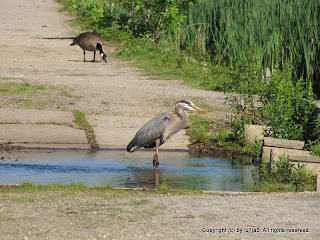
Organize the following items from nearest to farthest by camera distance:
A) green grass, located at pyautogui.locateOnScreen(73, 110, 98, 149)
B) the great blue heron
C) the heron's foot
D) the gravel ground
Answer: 1. the gravel ground
2. the heron's foot
3. the great blue heron
4. green grass, located at pyautogui.locateOnScreen(73, 110, 98, 149)

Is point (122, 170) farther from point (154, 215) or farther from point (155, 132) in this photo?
point (154, 215)

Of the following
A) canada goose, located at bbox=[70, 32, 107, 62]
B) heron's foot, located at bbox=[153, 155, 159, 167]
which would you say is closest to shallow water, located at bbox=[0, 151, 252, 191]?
heron's foot, located at bbox=[153, 155, 159, 167]

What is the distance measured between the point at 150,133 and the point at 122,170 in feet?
2.77

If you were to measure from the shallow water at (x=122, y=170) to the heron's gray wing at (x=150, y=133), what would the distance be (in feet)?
0.82

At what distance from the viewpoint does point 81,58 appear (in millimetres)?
19891

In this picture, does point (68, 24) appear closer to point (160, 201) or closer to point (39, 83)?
point (39, 83)

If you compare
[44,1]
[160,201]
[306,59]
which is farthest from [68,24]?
[160,201]

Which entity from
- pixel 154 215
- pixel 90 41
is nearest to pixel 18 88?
pixel 90 41

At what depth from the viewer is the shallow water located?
7.87m

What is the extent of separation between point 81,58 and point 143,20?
9.29 ft

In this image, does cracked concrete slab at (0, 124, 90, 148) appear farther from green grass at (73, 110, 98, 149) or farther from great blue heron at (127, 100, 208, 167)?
great blue heron at (127, 100, 208, 167)

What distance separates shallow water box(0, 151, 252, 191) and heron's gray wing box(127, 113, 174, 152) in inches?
9.8

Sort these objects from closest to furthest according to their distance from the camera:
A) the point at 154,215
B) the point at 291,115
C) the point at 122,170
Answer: the point at 154,215 < the point at 122,170 < the point at 291,115

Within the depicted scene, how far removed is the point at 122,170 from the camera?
338 inches
